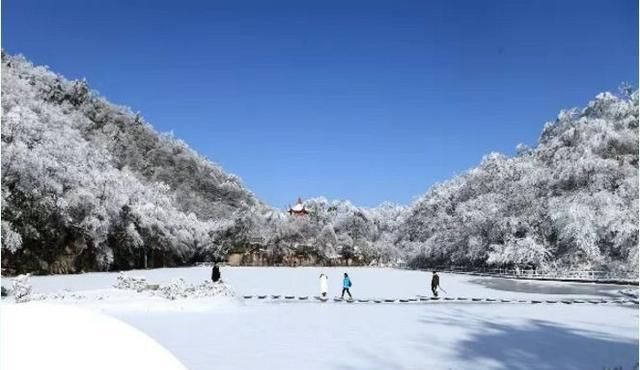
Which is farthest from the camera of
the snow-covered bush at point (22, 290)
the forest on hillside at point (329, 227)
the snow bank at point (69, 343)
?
the forest on hillside at point (329, 227)

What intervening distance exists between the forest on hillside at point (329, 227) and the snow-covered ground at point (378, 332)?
10869 millimetres

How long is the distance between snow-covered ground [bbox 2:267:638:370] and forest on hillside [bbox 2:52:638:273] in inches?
428

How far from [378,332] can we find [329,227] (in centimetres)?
6403

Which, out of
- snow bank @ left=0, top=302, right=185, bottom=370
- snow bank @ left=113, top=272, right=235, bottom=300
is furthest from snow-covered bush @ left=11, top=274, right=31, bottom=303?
snow bank @ left=0, top=302, right=185, bottom=370

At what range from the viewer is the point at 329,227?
7669 centimetres

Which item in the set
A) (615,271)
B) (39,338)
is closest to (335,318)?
(39,338)

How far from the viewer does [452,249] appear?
53.4m

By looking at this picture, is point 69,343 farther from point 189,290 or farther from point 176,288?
point 189,290

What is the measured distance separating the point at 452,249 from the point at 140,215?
29.2 meters

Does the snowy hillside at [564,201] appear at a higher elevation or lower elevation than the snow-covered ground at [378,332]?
higher

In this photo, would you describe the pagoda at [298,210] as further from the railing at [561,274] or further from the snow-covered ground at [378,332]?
the snow-covered ground at [378,332]

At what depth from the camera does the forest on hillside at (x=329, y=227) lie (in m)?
28.6

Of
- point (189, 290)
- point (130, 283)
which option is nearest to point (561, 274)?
point (189, 290)

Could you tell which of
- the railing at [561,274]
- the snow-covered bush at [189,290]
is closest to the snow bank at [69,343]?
the snow-covered bush at [189,290]
